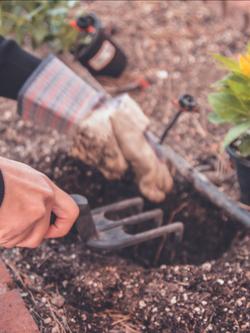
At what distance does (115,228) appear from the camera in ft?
6.23

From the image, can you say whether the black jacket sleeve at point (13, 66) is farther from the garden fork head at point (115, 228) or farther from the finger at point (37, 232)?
the finger at point (37, 232)

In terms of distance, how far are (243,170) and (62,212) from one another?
59 centimetres

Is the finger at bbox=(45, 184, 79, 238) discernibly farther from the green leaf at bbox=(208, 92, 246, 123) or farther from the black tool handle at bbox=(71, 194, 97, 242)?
the green leaf at bbox=(208, 92, 246, 123)

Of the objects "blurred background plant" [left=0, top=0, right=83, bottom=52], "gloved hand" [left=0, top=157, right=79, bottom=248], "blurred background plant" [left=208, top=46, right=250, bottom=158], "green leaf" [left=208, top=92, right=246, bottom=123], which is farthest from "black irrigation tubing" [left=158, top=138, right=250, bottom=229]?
"blurred background plant" [left=0, top=0, right=83, bottom=52]

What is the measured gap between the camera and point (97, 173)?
2.20 m

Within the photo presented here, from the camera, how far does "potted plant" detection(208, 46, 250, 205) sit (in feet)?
5.13

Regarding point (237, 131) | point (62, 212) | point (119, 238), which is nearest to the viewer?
point (62, 212)

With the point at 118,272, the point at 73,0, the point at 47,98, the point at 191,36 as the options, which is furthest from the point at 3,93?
the point at 191,36

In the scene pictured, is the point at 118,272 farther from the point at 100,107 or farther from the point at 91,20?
the point at 91,20

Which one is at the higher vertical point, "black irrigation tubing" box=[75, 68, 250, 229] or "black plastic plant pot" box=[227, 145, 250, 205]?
"black plastic plant pot" box=[227, 145, 250, 205]

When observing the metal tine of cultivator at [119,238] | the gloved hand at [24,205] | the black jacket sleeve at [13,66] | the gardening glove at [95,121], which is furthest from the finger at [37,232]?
the black jacket sleeve at [13,66]

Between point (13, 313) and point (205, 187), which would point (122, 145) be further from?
point (13, 313)

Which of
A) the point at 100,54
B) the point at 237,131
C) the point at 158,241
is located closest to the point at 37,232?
the point at 237,131

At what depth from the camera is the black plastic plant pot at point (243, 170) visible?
1.65 m
